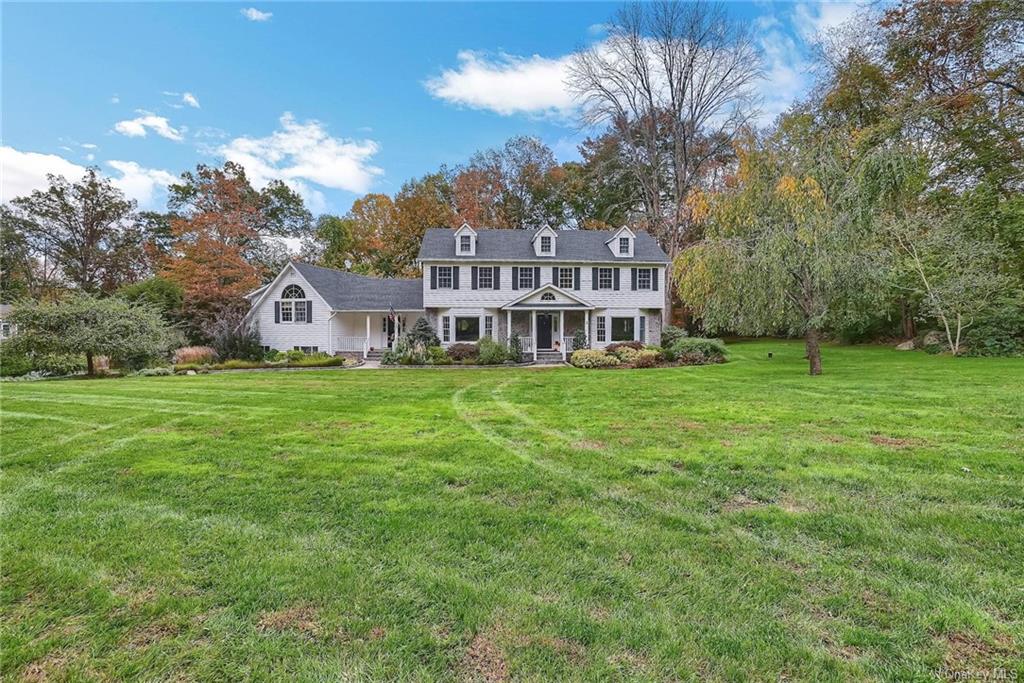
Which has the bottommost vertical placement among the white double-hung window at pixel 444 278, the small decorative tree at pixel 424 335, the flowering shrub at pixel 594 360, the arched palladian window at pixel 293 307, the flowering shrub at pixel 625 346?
the flowering shrub at pixel 594 360

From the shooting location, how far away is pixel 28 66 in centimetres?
691

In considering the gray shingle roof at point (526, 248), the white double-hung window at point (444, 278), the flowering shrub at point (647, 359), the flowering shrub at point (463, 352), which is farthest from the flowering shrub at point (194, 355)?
the flowering shrub at point (647, 359)

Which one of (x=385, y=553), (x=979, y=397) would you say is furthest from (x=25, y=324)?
(x=979, y=397)

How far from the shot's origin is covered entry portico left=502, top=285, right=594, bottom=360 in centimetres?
2092

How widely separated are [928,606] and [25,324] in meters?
21.8

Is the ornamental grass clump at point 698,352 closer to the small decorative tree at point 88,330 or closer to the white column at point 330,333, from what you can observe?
the white column at point 330,333

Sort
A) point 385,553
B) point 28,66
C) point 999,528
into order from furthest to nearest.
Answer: point 28,66
point 999,528
point 385,553

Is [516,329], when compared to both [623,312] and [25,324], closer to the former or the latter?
[623,312]

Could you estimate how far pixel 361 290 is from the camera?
23297 millimetres

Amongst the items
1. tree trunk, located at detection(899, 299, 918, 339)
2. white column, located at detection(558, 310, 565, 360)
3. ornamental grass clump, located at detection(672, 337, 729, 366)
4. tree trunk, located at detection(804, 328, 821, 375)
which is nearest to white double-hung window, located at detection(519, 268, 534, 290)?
white column, located at detection(558, 310, 565, 360)

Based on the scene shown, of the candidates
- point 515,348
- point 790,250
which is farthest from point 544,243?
point 790,250

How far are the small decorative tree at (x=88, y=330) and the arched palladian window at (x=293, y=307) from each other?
220 inches

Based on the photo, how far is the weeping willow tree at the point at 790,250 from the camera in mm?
12125

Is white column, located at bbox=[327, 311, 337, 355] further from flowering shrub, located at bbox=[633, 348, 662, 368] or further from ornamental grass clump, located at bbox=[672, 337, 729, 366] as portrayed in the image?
ornamental grass clump, located at bbox=[672, 337, 729, 366]
